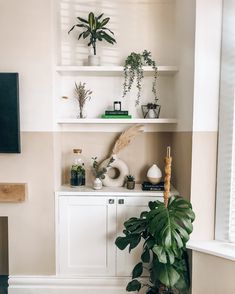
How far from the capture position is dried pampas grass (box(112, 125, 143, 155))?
2711 millimetres

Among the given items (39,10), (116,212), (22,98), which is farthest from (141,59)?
(116,212)

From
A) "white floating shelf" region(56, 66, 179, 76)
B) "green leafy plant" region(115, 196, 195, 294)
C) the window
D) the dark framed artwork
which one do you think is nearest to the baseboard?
"green leafy plant" region(115, 196, 195, 294)

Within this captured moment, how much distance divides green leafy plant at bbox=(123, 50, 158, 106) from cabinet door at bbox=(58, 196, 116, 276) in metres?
1.10

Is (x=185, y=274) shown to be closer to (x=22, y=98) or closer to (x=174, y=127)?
(x=174, y=127)

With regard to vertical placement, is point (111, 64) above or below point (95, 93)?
above

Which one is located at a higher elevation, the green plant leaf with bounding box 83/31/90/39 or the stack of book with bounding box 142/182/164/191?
the green plant leaf with bounding box 83/31/90/39

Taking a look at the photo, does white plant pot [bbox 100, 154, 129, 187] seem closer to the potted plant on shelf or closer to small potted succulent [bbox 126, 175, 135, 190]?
small potted succulent [bbox 126, 175, 135, 190]

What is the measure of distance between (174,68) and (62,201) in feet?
5.22

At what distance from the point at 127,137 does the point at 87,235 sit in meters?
0.99

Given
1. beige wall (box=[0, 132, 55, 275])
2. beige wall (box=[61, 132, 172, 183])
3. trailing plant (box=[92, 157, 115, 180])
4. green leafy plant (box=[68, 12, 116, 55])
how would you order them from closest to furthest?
beige wall (box=[0, 132, 55, 275])
green leafy plant (box=[68, 12, 116, 55])
trailing plant (box=[92, 157, 115, 180])
beige wall (box=[61, 132, 172, 183])

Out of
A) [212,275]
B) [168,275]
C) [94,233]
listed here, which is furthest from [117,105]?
[212,275]

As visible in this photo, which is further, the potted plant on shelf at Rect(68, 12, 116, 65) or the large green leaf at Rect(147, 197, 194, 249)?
the potted plant on shelf at Rect(68, 12, 116, 65)

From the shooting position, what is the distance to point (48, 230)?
2.52 meters

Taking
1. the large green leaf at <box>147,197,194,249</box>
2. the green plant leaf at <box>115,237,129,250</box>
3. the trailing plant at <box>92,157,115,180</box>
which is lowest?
the green plant leaf at <box>115,237,129,250</box>
